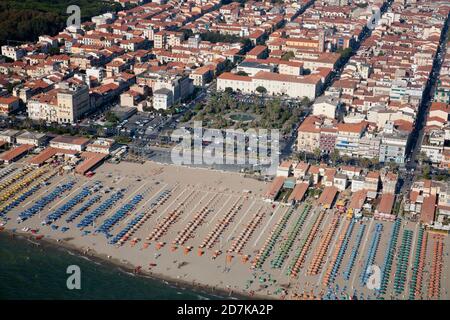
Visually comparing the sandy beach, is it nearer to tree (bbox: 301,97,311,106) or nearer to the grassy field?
tree (bbox: 301,97,311,106)

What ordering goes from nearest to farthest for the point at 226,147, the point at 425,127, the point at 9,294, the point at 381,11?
the point at 9,294 → the point at 226,147 → the point at 425,127 → the point at 381,11

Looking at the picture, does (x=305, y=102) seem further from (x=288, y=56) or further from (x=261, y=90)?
(x=288, y=56)

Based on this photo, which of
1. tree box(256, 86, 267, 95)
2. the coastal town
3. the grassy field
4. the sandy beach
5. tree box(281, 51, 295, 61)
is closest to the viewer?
the sandy beach

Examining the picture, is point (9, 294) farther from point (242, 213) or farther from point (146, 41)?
point (146, 41)

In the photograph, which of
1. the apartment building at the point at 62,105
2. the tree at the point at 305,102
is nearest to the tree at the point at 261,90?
the tree at the point at 305,102

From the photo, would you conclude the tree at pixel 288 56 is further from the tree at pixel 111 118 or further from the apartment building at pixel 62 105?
the apartment building at pixel 62 105

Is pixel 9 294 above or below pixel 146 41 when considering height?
below

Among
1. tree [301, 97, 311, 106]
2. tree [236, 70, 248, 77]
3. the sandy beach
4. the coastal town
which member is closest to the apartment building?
the coastal town

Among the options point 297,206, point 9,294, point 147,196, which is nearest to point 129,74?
point 147,196
